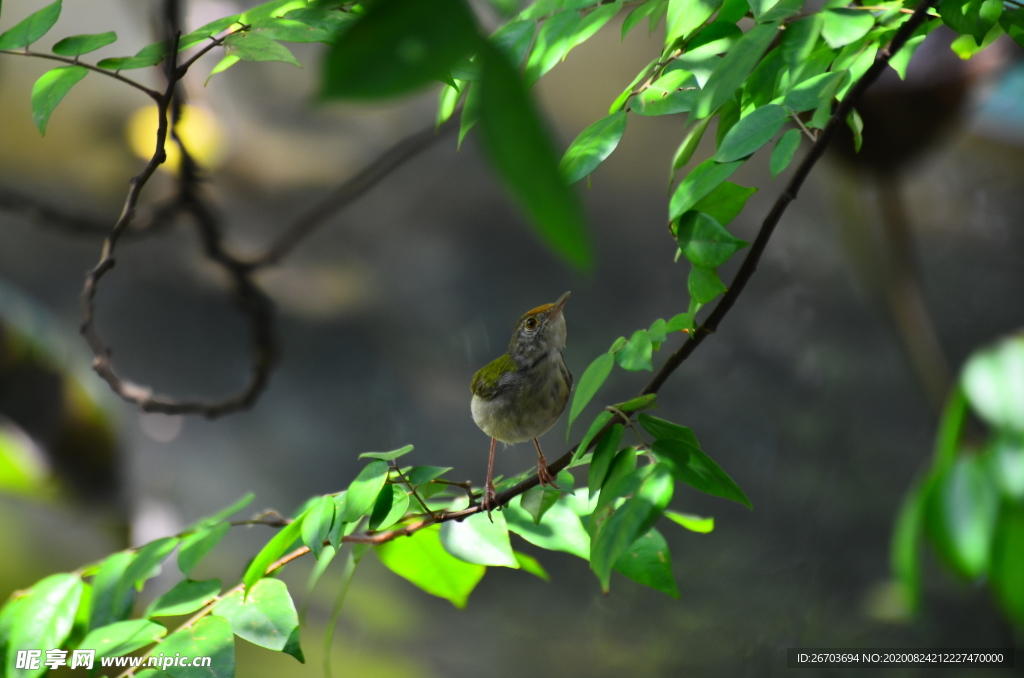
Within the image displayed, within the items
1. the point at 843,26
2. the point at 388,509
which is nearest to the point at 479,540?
the point at 388,509

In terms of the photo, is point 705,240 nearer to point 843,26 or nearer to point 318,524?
point 843,26

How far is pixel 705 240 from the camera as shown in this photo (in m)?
0.36

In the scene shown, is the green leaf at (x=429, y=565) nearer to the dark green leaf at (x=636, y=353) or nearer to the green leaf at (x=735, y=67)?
the dark green leaf at (x=636, y=353)

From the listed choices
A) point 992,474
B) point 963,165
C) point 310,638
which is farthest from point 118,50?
point 963,165

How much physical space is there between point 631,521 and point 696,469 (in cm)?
7

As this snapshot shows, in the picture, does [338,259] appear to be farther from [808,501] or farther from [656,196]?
[808,501]

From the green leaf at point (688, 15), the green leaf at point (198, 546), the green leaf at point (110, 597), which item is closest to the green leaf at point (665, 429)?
the green leaf at point (688, 15)

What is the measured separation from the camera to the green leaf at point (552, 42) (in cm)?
42

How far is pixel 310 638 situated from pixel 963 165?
88.2 inches

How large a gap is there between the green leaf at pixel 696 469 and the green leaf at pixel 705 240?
10cm

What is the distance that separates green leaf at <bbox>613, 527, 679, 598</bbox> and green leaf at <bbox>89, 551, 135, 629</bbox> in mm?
410

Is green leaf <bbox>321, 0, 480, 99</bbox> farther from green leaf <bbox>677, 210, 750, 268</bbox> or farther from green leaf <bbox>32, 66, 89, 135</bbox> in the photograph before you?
green leaf <bbox>32, 66, 89, 135</bbox>

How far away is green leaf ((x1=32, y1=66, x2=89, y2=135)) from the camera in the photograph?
43cm

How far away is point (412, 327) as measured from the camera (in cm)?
183
